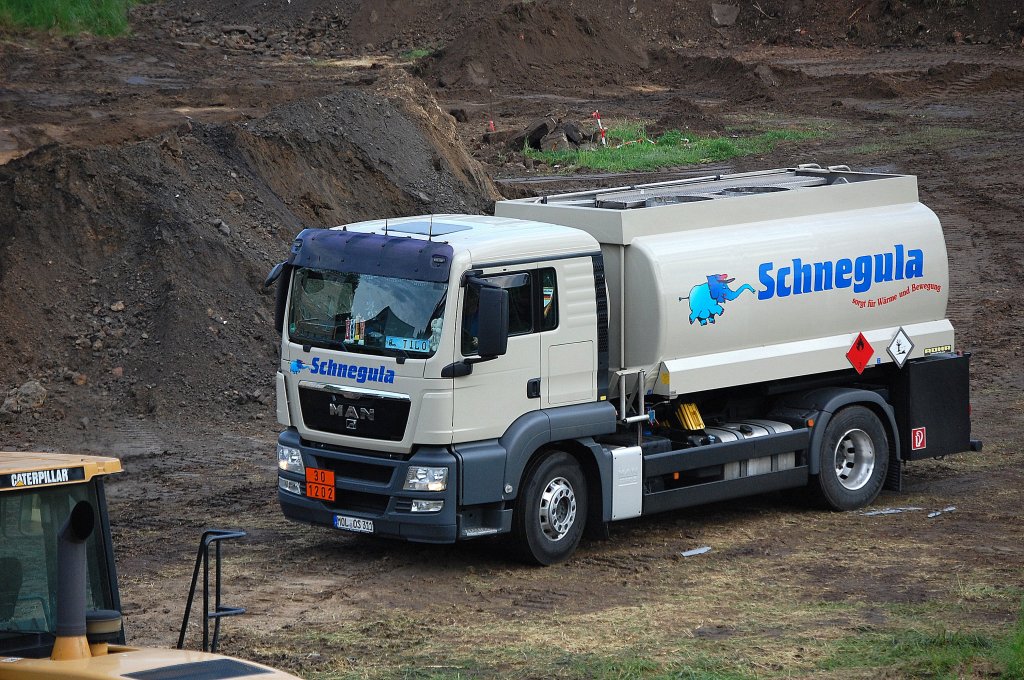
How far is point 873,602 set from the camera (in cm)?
1119

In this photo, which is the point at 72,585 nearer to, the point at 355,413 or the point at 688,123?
the point at 355,413

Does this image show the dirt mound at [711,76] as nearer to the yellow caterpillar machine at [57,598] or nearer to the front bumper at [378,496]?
the front bumper at [378,496]

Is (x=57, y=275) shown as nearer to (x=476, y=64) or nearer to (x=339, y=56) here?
(x=476, y=64)

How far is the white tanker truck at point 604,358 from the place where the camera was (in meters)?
11.5

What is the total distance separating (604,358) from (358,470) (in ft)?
7.64

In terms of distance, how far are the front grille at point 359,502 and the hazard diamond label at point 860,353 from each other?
4978 mm

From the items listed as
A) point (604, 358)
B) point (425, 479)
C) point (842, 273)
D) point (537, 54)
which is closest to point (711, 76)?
point (537, 54)

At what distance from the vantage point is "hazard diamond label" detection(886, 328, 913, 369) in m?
14.1

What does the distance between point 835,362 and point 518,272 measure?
3.76 m

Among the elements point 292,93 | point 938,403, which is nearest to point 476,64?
point 292,93

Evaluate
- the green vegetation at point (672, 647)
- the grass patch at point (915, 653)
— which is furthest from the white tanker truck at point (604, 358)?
the grass patch at point (915, 653)

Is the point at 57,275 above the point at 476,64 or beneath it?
beneath

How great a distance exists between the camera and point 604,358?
12234mm

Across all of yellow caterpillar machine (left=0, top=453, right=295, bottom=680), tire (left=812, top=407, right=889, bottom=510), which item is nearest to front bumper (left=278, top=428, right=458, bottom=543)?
tire (left=812, top=407, right=889, bottom=510)
